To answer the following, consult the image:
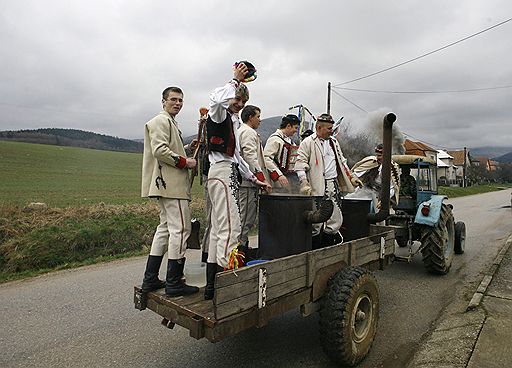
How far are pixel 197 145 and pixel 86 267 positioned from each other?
14.2ft

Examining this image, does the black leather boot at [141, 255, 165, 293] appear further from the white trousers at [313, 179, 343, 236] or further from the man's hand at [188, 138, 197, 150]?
the white trousers at [313, 179, 343, 236]

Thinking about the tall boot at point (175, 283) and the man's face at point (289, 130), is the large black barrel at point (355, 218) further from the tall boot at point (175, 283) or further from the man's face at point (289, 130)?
the tall boot at point (175, 283)

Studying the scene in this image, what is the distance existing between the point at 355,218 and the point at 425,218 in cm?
211

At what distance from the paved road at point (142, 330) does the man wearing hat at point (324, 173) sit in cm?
104

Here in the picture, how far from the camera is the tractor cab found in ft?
22.2

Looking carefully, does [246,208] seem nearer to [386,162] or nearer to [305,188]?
[305,188]

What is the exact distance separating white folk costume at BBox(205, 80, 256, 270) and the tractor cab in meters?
4.61

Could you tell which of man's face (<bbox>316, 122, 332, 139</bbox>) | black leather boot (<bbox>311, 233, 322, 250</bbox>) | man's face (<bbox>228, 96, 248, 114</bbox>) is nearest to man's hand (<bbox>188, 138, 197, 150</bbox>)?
man's face (<bbox>228, 96, 248, 114</bbox>)

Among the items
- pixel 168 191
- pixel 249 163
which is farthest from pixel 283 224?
pixel 168 191

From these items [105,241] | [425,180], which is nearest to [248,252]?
[425,180]

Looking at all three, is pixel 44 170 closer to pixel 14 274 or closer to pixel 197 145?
pixel 14 274

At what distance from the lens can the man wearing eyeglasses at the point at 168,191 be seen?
3.04 m

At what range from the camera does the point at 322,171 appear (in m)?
4.23

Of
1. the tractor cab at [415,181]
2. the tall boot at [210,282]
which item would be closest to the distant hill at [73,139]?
the tractor cab at [415,181]
